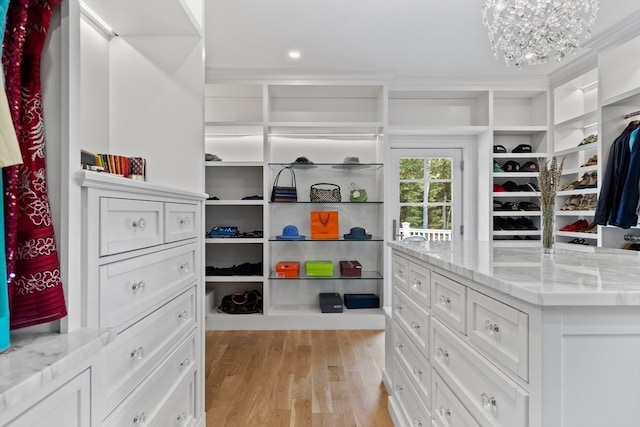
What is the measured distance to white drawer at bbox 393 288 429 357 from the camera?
1545 millimetres

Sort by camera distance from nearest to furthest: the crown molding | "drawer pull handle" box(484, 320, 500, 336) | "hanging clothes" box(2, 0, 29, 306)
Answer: "hanging clothes" box(2, 0, 29, 306) → "drawer pull handle" box(484, 320, 500, 336) → the crown molding

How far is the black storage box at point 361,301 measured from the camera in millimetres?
3826

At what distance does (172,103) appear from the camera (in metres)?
1.82

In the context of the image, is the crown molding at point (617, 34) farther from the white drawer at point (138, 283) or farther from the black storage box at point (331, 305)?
the white drawer at point (138, 283)

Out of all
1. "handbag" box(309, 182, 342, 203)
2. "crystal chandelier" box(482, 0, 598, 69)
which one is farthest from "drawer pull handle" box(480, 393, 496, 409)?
"handbag" box(309, 182, 342, 203)

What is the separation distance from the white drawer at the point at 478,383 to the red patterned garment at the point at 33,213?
1047 millimetres

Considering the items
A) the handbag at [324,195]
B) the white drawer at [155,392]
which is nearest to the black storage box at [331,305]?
the handbag at [324,195]

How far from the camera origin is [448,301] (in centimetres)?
131

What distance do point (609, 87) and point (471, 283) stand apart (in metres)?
3.11

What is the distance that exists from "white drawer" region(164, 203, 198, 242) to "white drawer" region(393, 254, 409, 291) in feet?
3.49

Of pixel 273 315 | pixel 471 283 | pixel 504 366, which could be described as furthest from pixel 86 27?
pixel 273 315

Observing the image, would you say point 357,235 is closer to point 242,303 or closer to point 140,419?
point 242,303

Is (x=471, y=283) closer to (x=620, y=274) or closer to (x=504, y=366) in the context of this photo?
(x=504, y=366)

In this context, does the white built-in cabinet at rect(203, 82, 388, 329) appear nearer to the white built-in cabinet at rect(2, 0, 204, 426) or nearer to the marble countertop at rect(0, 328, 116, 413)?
the white built-in cabinet at rect(2, 0, 204, 426)
